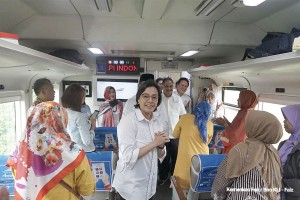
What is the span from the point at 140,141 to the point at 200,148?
1222 mm

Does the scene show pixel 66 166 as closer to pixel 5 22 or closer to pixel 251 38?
pixel 5 22

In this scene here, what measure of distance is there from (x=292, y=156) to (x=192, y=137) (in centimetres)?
122

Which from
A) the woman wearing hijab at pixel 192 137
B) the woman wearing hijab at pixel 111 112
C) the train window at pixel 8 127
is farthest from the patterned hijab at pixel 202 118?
the train window at pixel 8 127

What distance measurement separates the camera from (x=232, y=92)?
462 cm

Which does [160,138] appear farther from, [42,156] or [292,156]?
[292,156]

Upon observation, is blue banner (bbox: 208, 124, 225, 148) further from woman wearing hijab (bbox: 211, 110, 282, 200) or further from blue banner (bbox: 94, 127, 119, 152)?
woman wearing hijab (bbox: 211, 110, 282, 200)

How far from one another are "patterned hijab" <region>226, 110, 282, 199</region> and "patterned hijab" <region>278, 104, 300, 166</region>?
334 millimetres

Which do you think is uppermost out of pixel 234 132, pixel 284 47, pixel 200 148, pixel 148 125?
pixel 284 47

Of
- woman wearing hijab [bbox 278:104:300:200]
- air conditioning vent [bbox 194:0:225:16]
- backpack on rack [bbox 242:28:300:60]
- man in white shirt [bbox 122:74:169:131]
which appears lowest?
woman wearing hijab [bbox 278:104:300:200]

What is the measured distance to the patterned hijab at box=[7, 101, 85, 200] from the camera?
1363 millimetres

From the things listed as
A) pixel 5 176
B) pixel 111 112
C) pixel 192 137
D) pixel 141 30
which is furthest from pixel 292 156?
pixel 111 112

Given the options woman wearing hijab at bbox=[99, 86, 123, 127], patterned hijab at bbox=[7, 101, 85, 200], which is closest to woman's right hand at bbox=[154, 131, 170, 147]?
patterned hijab at bbox=[7, 101, 85, 200]

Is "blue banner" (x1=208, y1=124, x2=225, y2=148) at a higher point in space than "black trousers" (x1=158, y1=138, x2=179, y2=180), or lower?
higher

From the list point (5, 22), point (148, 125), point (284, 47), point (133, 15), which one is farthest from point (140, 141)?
point (5, 22)
